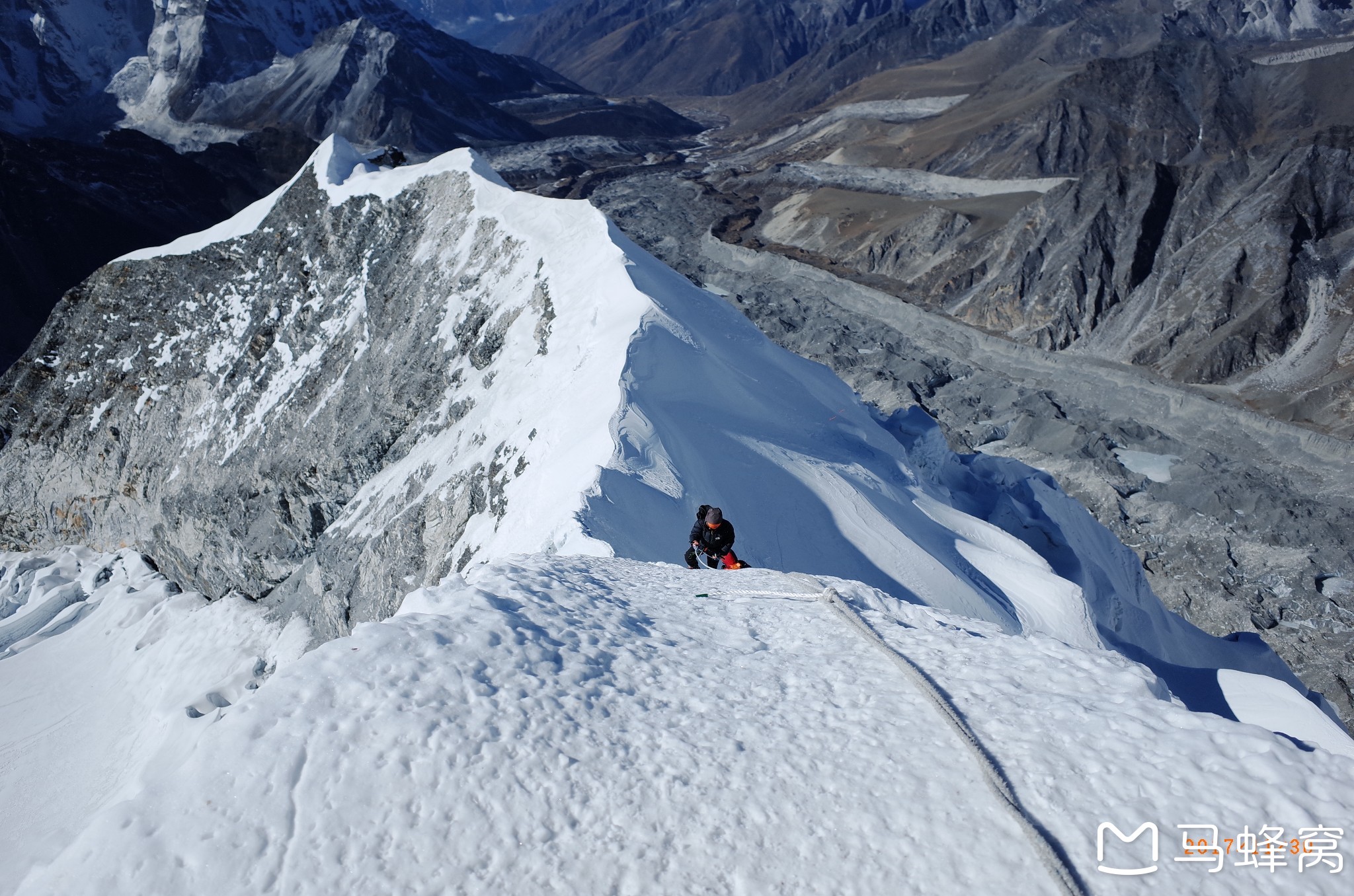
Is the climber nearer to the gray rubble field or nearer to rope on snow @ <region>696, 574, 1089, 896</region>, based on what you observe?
rope on snow @ <region>696, 574, 1089, 896</region>

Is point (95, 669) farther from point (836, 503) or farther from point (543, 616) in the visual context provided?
point (543, 616)

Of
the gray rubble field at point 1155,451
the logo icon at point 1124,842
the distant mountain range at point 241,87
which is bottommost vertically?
the gray rubble field at point 1155,451

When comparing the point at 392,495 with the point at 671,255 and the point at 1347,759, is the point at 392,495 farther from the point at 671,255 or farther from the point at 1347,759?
the point at 671,255

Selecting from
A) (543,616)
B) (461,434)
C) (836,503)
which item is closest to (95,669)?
(461,434)

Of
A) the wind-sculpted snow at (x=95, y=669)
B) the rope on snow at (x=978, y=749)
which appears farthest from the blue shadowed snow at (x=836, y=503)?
the wind-sculpted snow at (x=95, y=669)

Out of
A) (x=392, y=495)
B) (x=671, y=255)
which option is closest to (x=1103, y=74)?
(x=671, y=255)

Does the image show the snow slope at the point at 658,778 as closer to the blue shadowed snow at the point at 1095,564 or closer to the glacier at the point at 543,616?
the glacier at the point at 543,616
